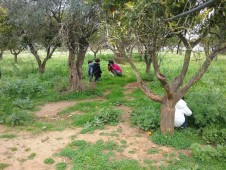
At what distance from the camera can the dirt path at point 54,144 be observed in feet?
17.8

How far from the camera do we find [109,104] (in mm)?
9133

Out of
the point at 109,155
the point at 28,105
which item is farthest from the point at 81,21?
the point at 109,155

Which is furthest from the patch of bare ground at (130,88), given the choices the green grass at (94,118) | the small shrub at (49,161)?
the small shrub at (49,161)

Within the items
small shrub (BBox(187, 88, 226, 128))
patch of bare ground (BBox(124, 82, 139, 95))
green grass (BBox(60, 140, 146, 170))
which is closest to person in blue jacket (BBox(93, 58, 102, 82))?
patch of bare ground (BBox(124, 82, 139, 95))

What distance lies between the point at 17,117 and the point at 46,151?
2218mm

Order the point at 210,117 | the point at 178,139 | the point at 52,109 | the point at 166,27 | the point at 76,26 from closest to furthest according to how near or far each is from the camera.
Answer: the point at 166,27
the point at 178,139
the point at 210,117
the point at 52,109
the point at 76,26

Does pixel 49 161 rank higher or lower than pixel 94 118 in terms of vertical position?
lower

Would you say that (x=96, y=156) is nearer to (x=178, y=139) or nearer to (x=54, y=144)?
(x=54, y=144)

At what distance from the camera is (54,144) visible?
20.2 ft

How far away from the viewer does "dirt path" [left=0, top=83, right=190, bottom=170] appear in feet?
17.8

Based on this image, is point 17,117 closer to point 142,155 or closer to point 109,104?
point 109,104

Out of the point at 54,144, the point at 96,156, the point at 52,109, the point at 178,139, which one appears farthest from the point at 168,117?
the point at 52,109

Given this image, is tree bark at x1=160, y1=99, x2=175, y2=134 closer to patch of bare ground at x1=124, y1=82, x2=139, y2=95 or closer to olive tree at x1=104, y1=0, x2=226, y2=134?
olive tree at x1=104, y1=0, x2=226, y2=134

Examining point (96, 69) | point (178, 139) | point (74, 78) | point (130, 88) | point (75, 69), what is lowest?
point (178, 139)
